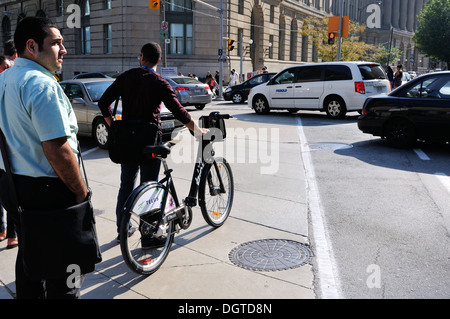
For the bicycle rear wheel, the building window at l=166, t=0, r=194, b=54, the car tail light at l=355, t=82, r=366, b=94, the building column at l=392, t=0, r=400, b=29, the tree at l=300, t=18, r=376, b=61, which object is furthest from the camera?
the building column at l=392, t=0, r=400, b=29

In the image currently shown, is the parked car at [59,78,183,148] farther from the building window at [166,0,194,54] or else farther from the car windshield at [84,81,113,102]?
the building window at [166,0,194,54]

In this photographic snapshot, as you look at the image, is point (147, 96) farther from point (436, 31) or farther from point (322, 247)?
point (436, 31)

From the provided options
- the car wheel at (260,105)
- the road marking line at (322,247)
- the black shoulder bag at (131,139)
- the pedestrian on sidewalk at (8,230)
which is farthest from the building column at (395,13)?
the black shoulder bag at (131,139)

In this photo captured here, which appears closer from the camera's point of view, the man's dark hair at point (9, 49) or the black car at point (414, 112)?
the man's dark hair at point (9, 49)

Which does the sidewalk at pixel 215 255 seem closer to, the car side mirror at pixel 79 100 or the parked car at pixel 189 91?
the car side mirror at pixel 79 100

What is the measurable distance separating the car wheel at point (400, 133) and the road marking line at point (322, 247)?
9.64 feet

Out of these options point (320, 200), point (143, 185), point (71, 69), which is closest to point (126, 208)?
point (143, 185)

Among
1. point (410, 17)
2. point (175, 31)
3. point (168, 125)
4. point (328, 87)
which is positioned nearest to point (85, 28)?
point (175, 31)

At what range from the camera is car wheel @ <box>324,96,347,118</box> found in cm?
1507

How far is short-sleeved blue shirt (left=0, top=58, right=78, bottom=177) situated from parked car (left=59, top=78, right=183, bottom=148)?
7.34 m

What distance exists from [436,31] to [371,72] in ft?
176

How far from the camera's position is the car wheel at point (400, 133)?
30.9 ft

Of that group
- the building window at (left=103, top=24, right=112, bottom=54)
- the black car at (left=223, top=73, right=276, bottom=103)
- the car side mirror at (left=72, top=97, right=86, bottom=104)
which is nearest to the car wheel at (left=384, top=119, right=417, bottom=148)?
the car side mirror at (left=72, top=97, right=86, bottom=104)

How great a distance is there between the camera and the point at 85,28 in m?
42.4
